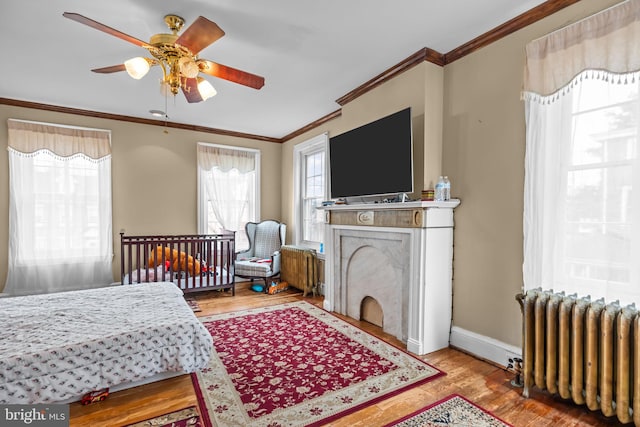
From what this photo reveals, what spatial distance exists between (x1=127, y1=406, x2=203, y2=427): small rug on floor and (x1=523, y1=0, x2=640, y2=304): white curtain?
2.30 meters

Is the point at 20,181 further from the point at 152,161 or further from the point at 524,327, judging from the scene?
the point at 524,327

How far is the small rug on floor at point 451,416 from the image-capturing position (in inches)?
66.7

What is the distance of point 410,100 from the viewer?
2842 mm

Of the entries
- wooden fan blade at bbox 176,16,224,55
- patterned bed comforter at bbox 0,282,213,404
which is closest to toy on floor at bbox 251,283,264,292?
patterned bed comforter at bbox 0,282,213,404

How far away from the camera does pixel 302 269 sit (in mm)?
4379

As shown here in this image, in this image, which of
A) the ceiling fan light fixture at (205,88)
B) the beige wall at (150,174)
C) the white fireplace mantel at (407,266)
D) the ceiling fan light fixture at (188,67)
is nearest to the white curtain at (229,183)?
the beige wall at (150,174)

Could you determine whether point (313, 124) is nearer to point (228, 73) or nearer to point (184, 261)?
point (228, 73)

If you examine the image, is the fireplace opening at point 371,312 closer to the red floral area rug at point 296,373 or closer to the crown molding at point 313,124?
the red floral area rug at point 296,373

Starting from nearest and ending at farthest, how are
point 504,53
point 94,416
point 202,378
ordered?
point 94,416 < point 202,378 < point 504,53

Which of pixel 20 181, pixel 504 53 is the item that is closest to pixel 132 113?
pixel 20 181

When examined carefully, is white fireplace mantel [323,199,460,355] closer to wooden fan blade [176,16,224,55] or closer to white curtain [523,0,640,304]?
white curtain [523,0,640,304]

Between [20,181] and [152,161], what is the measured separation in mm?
1518

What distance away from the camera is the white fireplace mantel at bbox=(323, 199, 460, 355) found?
8.39ft

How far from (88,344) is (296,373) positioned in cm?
131
